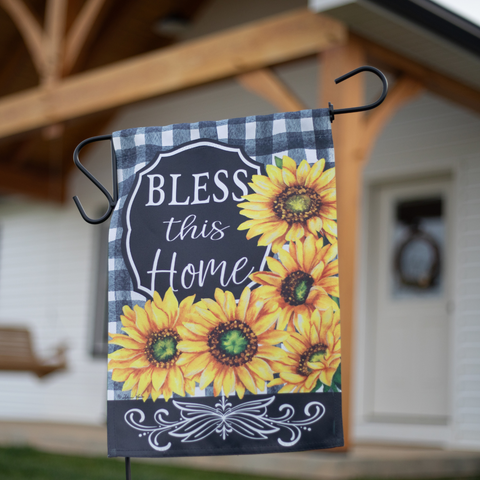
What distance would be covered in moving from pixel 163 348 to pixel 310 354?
31 centimetres

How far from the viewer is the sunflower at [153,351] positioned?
147cm

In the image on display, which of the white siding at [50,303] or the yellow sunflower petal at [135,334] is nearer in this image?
the yellow sunflower petal at [135,334]

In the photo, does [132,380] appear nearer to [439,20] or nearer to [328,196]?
[328,196]

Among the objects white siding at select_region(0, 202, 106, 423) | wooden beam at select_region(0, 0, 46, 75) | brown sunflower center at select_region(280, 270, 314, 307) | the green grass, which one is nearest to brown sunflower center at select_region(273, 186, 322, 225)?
brown sunflower center at select_region(280, 270, 314, 307)

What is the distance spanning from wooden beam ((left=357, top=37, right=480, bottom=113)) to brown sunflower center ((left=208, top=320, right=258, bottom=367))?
259cm

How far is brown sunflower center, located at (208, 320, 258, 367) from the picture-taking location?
1464 millimetres

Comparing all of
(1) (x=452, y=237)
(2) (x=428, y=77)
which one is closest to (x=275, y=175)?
(2) (x=428, y=77)

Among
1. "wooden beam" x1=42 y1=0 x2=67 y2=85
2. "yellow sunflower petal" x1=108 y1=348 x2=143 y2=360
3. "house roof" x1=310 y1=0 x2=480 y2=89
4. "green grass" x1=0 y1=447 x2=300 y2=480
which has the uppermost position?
"wooden beam" x1=42 y1=0 x2=67 y2=85

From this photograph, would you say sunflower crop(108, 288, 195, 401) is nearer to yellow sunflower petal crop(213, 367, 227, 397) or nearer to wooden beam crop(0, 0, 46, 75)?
yellow sunflower petal crop(213, 367, 227, 397)

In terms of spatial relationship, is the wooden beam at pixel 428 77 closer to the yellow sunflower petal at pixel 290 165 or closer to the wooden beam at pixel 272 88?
the wooden beam at pixel 272 88

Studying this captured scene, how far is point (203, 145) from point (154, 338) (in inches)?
17.5

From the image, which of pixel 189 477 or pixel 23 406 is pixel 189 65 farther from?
pixel 23 406

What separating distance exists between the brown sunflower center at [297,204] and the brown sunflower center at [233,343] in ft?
0.82

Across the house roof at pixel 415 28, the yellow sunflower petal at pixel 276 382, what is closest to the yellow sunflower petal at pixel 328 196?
the yellow sunflower petal at pixel 276 382
